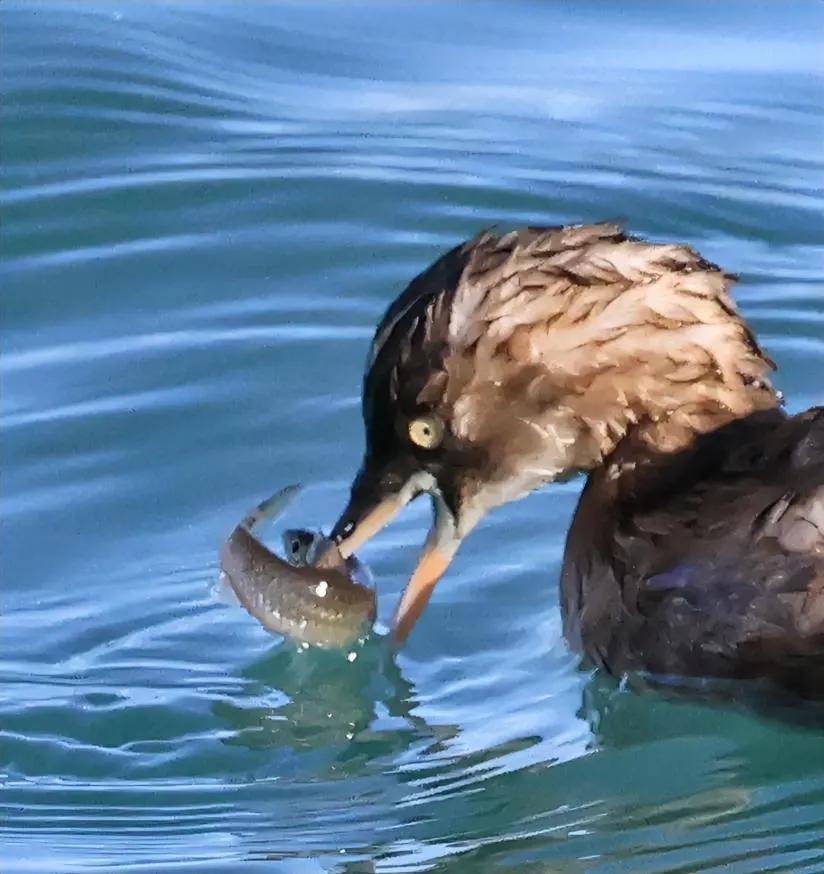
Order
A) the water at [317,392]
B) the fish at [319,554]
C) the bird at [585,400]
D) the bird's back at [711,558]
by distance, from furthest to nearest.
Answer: the fish at [319,554] → the bird at [585,400] → the water at [317,392] → the bird's back at [711,558]

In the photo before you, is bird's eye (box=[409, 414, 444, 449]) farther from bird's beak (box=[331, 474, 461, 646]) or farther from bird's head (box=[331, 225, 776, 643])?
bird's beak (box=[331, 474, 461, 646])

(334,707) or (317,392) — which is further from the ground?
(317,392)

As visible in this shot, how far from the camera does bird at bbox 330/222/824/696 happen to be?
5.87 meters

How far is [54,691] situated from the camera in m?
6.20

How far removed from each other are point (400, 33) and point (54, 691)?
17.0 feet

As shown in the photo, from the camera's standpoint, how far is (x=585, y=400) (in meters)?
6.00

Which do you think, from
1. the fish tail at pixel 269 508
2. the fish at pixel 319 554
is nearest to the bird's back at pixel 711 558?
the fish at pixel 319 554

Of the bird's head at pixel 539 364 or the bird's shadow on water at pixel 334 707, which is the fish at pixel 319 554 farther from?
the bird's shadow on water at pixel 334 707

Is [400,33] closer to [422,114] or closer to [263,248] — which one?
[422,114]

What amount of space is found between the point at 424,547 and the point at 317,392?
5.98ft

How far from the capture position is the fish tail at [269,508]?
602 cm

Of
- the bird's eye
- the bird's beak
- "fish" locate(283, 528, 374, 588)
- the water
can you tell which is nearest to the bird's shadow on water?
the water

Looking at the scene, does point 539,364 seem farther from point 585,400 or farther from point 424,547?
point 424,547

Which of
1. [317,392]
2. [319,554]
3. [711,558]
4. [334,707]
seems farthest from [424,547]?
[317,392]
